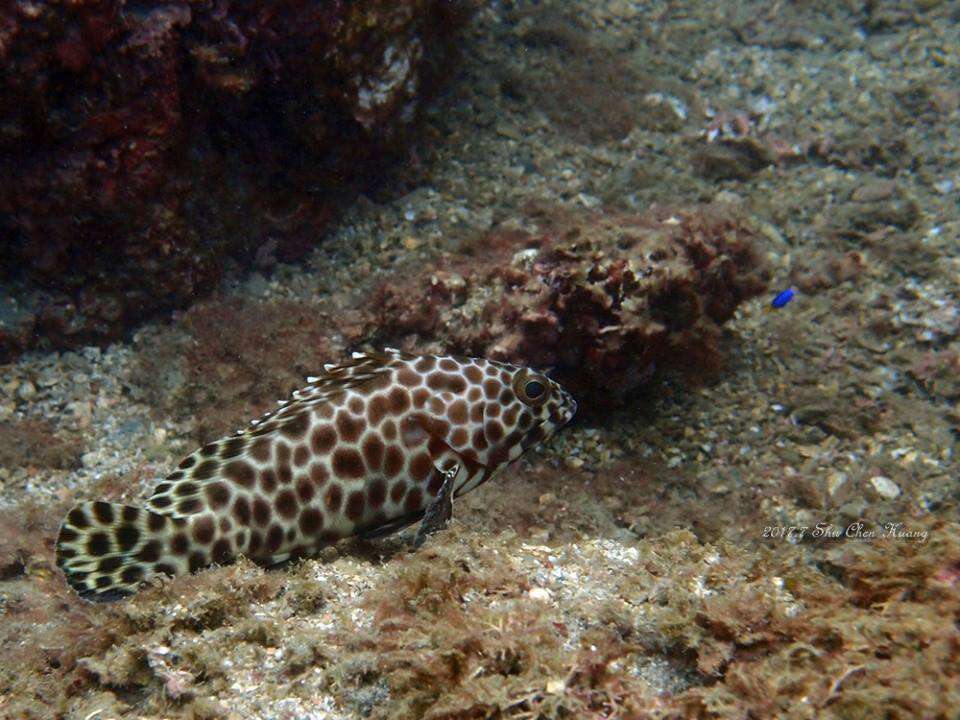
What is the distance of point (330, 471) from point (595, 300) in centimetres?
263

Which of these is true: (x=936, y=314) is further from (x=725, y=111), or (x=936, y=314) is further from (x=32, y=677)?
(x=32, y=677)

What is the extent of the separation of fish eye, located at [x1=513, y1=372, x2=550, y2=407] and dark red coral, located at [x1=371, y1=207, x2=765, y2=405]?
110 cm

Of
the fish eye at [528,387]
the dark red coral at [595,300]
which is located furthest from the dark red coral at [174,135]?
the fish eye at [528,387]

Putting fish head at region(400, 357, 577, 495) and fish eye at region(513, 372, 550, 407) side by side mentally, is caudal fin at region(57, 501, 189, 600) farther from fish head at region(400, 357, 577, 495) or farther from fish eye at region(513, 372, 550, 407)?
fish eye at region(513, 372, 550, 407)

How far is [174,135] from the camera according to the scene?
557 cm

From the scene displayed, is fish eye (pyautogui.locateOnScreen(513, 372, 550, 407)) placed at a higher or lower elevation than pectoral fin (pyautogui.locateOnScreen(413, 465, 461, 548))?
higher

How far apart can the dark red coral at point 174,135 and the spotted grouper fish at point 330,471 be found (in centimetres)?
279

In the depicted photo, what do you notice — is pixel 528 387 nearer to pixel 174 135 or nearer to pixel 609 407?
pixel 609 407

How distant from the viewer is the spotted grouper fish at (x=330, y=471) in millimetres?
3439

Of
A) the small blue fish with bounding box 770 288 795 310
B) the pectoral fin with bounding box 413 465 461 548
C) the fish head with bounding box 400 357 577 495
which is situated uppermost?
the small blue fish with bounding box 770 288 795 310

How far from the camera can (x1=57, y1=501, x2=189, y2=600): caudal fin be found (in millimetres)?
3328

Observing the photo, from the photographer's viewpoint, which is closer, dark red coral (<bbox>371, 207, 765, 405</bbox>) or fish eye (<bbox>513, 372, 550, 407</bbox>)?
fish eye (<bbox>513, 372, 550, 407</bbox>)

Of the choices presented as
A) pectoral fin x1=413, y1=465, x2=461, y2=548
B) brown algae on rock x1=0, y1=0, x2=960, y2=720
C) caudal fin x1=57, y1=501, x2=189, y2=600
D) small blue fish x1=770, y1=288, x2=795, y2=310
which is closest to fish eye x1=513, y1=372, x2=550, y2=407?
pectoral fin x1=413, y1=465, x2=461, y2=548

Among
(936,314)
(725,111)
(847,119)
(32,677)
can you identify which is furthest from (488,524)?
(847,119)
